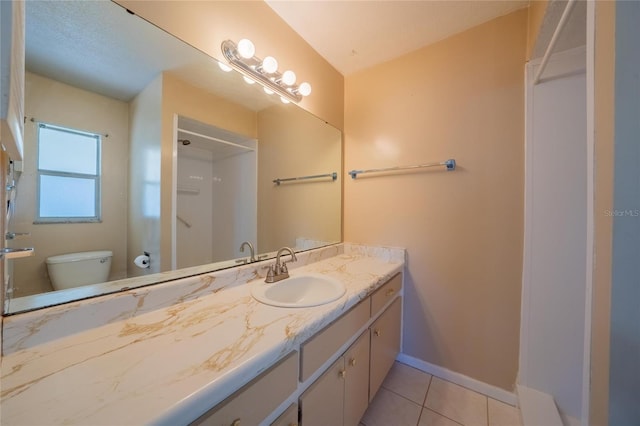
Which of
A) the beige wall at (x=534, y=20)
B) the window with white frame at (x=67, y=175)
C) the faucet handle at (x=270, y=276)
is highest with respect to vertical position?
the beige wall at (x=534, y=20)

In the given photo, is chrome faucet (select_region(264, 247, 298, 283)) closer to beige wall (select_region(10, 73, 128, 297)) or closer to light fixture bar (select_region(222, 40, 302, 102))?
beige wall (select_region(10, 73, 128, 297))

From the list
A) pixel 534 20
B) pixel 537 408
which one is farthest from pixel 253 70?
pixel 537 408

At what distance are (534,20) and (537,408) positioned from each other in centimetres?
201

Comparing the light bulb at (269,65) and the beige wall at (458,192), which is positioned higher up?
the light bulb at (269,65)

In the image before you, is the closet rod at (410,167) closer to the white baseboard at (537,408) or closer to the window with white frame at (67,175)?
the white baseboard at (537,408)

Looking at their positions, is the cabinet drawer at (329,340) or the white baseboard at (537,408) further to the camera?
the white baseboard at (537,408)

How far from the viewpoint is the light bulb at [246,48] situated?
1063 millimetres

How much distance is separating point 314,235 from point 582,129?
5.31ft

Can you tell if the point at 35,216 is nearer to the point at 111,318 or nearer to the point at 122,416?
the point at 111,318

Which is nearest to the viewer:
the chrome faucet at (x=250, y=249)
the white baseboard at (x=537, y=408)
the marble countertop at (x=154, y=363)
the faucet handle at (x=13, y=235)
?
the marble countertop at (x=154, y=363)

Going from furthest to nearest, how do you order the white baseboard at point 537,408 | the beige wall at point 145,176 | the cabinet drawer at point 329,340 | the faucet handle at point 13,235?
the white baseboard at point 537,408
the beige wall at point 145,176
the cabinet drawer at point 329,340
the faucet handle at point 13,235

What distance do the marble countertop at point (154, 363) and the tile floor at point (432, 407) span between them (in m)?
0.88

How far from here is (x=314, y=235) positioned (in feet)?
5.46

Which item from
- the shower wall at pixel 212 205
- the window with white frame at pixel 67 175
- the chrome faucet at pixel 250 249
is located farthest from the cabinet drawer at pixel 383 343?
the window with white frame at pixel 67 175
